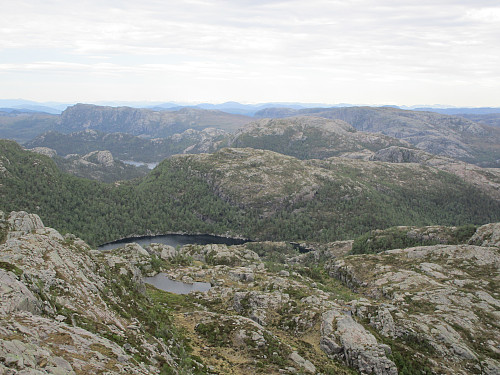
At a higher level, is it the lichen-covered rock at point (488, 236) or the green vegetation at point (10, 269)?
the green vegetation at point (10, 269)

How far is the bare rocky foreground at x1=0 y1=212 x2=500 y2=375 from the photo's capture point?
32.0 m

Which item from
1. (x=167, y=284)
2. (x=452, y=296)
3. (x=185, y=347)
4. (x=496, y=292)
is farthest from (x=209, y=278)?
(x=496, y=292)

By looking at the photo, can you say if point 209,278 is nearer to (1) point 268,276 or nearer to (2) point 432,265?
(1) point 268,276

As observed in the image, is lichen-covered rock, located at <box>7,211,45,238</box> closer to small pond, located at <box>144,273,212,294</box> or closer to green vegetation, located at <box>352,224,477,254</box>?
small pond, located at <box>144,273,212,294</box>

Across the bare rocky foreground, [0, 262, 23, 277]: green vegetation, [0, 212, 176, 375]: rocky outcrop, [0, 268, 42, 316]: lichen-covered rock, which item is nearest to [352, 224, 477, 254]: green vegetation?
the bare rocky foreground

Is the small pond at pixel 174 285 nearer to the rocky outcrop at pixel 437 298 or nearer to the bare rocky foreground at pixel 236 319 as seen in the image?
the bare rocky foreground at pixel 236 319

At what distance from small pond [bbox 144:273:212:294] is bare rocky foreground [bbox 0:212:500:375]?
345 centimetres

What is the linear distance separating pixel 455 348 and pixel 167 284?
8441 cm

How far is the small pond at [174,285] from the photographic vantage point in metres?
106

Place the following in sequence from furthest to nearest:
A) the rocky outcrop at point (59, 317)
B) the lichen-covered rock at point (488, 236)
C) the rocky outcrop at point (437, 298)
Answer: the lichen-covered rock at point (488, 236) < the rocky outcrop at point (437, 298) < the rocky outcrop at point (59, 317)

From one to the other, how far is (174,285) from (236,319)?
51636 millimetres

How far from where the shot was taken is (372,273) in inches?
4641

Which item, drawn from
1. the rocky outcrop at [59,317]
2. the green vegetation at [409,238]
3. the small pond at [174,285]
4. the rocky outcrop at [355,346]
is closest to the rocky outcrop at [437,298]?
the rocky outcrop at [355,346]

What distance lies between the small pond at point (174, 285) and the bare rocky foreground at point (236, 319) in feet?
11.3
